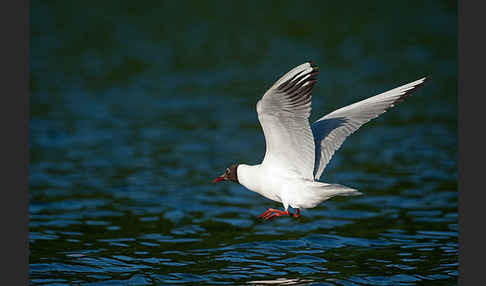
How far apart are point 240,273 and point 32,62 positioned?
19800 mm

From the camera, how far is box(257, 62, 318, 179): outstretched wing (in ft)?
24.6

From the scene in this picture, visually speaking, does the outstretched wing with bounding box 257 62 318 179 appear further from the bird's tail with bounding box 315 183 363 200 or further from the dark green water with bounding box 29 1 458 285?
the dark green water with bounding box 29 1 458 285

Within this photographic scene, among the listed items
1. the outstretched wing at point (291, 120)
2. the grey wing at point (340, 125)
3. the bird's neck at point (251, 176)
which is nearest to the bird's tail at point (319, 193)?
the outstretched wing at point (291, 120)

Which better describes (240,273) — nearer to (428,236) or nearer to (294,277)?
(294,277)

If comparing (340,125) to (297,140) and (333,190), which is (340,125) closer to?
(297,140)

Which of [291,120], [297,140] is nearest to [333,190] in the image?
[297,140]

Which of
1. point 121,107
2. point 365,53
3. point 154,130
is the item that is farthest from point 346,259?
point 365,53

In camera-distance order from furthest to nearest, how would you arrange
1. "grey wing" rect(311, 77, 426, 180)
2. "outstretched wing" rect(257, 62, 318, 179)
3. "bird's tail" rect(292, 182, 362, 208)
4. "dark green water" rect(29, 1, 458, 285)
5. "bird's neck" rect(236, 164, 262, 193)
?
1. "dark green water" rect(29, 1, 458, 285)
2. "grey wing" rect(311, 77, 426, 180)
3. "bird's neck" rect(236, 164, 262, 193)
4. "bird's tail" rect(292, 182, 362, 208)
5. "outstretched wing" rect(257, 62, 318, 179)

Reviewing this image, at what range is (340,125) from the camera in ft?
30.3

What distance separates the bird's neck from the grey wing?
0.73 metres

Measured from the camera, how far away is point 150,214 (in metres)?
12.0

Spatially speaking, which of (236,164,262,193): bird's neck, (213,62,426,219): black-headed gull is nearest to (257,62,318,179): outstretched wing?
(213,62,426,219): black-headed gull

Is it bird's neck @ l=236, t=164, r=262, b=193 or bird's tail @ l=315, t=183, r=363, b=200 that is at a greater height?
bird's neck @ l=236, t=164, r=262, b=193

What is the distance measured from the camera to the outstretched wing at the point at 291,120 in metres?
7.51
